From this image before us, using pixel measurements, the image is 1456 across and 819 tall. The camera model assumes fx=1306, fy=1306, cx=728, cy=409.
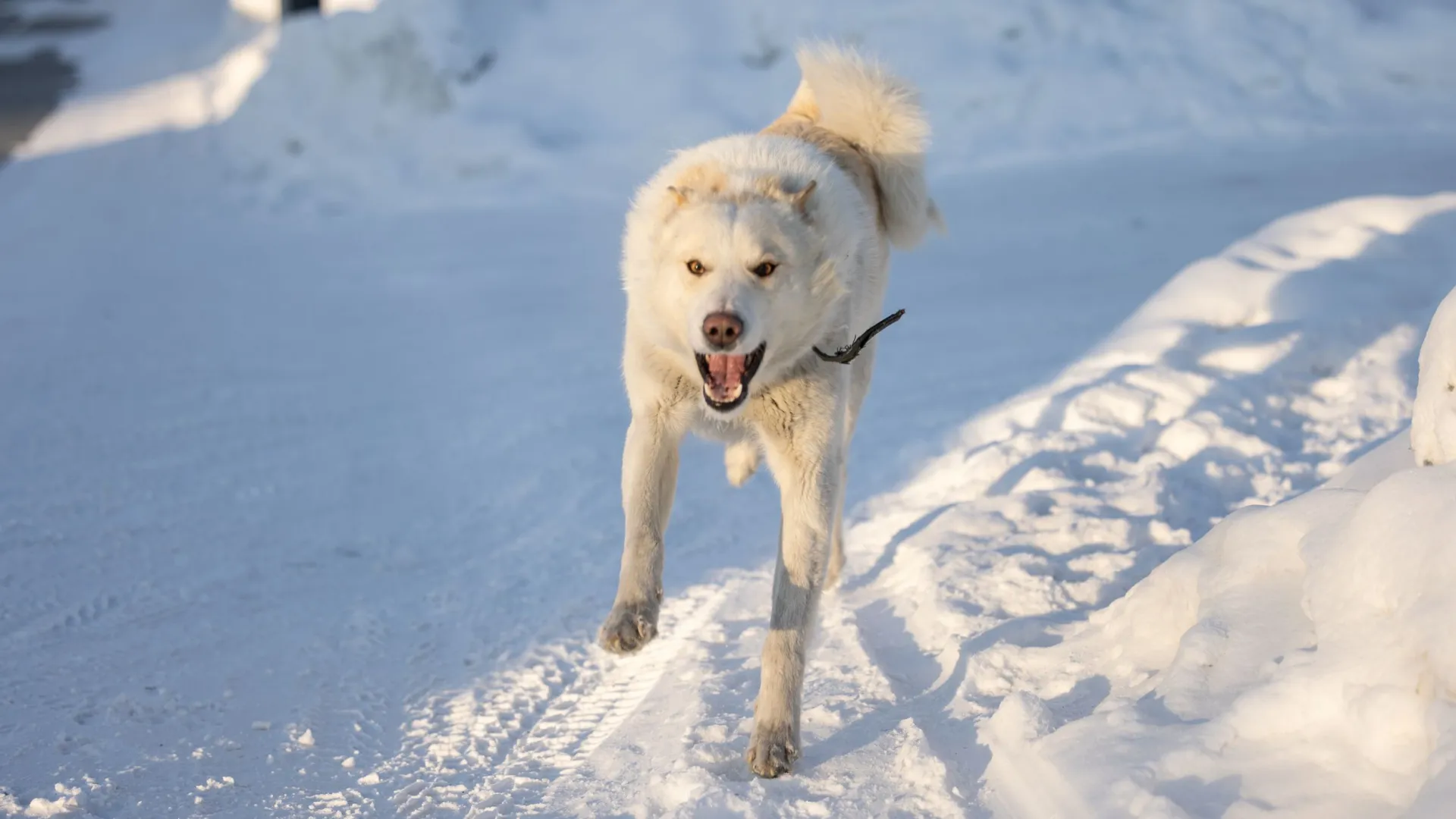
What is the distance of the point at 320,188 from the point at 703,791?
784 centimetres

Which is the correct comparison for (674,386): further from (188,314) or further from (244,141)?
(244,141)

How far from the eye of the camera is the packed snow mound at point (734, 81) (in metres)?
10.3

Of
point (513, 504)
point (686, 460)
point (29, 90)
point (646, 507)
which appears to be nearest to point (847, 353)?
point (646, 507)

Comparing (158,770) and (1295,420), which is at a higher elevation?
(158,770)

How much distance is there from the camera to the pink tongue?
3346mm

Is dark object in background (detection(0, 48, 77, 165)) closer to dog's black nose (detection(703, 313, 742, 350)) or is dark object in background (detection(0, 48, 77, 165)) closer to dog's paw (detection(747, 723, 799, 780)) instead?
dog's black nose (detection(703, 313, 742, 350))

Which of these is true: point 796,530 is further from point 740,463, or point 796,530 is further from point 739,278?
point 740,463

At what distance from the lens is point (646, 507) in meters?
3.58

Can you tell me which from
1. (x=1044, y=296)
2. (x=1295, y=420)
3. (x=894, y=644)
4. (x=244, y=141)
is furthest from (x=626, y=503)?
(x=244, y=141)

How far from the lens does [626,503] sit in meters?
3.62

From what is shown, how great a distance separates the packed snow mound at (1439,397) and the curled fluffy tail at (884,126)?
5.98 feet

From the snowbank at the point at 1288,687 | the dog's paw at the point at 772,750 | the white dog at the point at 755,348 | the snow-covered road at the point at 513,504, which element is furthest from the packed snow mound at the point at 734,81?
the snowbank at the point at 1288,687

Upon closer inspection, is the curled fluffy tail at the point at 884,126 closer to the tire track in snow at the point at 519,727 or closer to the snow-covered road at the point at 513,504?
the snow-covered road at the point at 513,504

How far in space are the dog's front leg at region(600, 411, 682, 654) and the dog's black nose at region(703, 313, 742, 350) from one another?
50 centimetres
